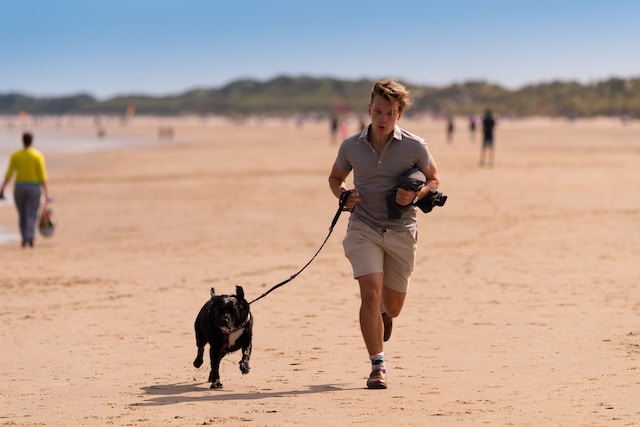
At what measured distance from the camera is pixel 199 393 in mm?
6699

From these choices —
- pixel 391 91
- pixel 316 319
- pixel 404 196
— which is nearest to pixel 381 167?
pixel 404 196

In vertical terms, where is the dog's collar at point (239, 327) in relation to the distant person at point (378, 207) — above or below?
below

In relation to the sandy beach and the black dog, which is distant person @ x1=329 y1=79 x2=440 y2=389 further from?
the black dog

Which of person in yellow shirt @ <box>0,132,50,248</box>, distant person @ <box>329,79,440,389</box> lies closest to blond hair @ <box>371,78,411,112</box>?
distant person @ <box>329,79,440,389</box>

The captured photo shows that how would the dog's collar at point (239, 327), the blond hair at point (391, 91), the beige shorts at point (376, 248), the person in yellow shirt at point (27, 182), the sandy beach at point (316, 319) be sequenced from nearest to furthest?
the sandy beach at point (316, 319) < the blond hair at point (391, 91) < the dog's collar at point (239, 327) < the beige shorts at point (376, 248) < the person in yellow shirt at point (27, 182)

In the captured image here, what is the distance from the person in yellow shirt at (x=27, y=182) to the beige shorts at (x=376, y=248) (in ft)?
31.4

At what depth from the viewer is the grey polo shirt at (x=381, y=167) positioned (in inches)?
262

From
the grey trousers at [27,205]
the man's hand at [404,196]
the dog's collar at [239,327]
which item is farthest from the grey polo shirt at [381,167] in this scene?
the grey trousers at [27,205]

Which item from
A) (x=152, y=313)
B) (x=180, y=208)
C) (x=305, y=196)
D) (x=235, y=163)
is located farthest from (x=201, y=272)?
(x=235, y=163)

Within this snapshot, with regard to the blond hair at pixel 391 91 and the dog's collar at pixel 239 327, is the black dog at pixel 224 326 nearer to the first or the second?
the dog's collar at pixel 239 327

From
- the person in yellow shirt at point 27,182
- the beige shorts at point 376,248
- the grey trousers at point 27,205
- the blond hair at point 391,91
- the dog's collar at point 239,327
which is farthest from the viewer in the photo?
the grey trousers at point 27,205

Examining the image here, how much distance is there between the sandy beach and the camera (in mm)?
6238

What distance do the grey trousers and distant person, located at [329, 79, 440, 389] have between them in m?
9.74

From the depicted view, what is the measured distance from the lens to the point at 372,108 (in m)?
6.57
